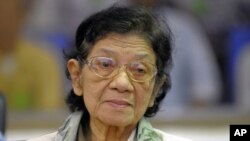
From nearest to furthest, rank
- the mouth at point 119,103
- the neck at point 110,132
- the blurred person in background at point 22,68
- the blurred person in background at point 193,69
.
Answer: the mouth at point 119,103 → the neck at point 110,132 → the blurred person in background at point 22,68 → the blurred person in background at point 193,69

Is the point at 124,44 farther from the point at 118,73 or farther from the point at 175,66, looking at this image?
the point at 175,66

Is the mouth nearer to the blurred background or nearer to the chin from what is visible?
the chin

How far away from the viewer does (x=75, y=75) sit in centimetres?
306

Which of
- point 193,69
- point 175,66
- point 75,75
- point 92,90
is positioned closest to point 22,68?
point 175,66

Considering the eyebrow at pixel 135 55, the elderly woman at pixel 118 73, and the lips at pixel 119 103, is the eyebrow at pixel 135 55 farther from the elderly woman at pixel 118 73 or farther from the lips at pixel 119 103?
the lips at pixel 119 103

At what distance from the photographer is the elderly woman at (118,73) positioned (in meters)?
2.91

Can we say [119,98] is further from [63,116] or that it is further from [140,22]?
[63,116]

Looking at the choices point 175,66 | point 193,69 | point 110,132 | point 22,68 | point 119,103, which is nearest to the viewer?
point 119,103

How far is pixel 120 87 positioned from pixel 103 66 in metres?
0.10

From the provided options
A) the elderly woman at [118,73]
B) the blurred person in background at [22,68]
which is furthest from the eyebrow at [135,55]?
the blurred person in background at [22,68]

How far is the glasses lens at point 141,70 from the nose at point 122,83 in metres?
0.02

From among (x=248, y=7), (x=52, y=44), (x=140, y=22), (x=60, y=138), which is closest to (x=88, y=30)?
(x=140, y=22)

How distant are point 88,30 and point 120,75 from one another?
8.8 inches

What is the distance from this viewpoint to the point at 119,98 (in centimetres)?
289
